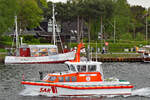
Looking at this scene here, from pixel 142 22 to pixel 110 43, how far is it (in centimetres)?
5251

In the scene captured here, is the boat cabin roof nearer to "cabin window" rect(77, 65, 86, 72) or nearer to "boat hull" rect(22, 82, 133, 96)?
"cabin window" rect(77, 65, 86, 72)

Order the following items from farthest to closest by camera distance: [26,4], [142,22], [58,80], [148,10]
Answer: [148,10], [142,22], [26,4], [58,80]

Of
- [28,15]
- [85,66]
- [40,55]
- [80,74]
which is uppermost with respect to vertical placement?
[28,15]

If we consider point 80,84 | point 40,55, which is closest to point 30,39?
point 40,55

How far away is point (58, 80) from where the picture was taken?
41812mm

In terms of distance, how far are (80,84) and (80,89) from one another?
0.65m

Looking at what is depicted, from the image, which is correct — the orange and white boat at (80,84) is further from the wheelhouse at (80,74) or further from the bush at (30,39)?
the bush at (30,39)

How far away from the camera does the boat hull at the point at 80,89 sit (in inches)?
1620

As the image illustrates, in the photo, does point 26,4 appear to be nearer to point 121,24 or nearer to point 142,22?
point 121,24

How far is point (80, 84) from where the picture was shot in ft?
137

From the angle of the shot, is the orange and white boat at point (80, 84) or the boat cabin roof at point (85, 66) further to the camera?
the boat cabin roof at point (85, 66)

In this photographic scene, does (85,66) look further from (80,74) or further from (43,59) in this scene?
(43,59)

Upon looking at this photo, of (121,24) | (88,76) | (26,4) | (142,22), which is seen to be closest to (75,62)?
(88,76)

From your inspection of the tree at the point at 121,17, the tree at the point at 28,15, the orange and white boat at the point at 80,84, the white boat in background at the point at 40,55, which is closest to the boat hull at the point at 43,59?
the white boat in background at the point at 40,55
